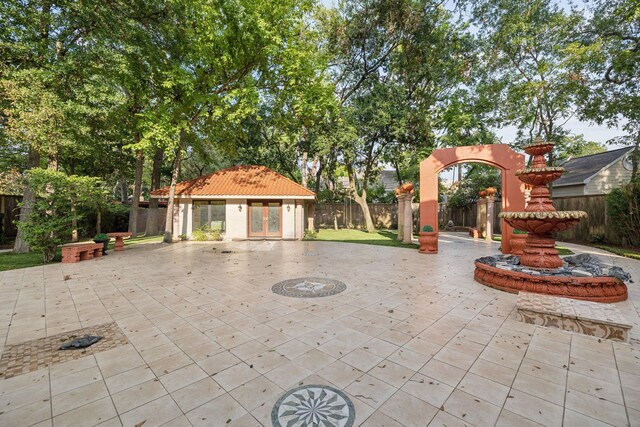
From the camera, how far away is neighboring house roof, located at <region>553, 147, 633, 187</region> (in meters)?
17.8

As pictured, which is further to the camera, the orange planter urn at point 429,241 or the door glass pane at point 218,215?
the door glass pane at point 218,215

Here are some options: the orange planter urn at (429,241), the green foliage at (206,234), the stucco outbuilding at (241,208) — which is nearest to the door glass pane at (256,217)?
the stucco outbuilding at (241,208)

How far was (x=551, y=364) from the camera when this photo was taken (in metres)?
2.87

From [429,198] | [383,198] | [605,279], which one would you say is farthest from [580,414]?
[383,198]

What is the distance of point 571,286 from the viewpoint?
191 inches

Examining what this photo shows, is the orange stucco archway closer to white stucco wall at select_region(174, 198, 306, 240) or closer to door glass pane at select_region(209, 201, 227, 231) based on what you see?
white stucco wall at select_region(174, 198, 306, 240)

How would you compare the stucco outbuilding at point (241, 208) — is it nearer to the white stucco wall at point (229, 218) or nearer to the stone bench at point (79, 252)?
the white stucco wall at point (229, 218)

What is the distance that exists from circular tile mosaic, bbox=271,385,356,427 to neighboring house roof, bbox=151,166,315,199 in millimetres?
12871

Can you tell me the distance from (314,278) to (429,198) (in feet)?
21.4

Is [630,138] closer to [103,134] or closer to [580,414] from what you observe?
[580,414]

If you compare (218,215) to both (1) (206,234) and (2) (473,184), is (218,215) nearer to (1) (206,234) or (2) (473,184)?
(1) (206,234)

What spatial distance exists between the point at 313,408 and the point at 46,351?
342 cm

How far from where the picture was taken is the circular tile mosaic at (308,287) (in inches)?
211

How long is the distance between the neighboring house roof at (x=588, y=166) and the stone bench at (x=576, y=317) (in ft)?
59.2
